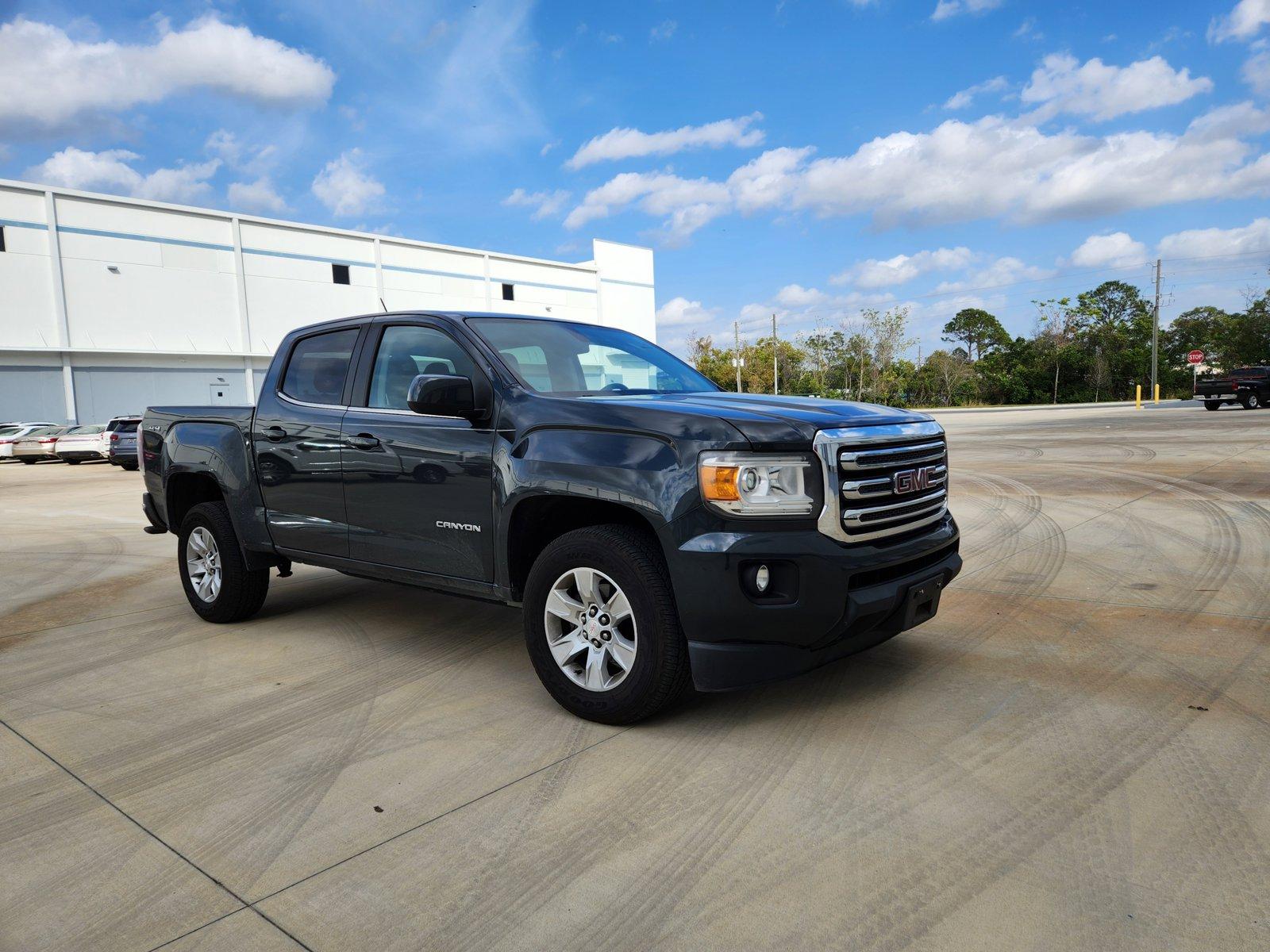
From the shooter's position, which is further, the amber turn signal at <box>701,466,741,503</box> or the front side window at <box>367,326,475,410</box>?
the front side window at <box>367,326,475,410</box>

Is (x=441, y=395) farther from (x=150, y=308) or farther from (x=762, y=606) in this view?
(x=150, y=308)

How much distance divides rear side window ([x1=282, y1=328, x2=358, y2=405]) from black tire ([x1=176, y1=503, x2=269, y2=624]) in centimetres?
97

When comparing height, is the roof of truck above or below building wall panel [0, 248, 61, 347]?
below

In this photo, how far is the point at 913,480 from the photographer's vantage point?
3.75m

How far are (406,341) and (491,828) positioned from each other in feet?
8.96

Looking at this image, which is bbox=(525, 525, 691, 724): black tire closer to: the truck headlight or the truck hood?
the truck headlight

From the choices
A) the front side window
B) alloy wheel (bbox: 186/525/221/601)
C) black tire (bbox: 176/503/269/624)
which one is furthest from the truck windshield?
alloy wheel (bbox: 186/525/221/601)

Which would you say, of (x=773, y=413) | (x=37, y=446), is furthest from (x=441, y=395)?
Result: (x=37, y=446)

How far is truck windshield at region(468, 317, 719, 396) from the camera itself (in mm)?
4289

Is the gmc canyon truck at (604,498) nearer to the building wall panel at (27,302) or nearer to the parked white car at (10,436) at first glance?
the parked white car at (10,436)

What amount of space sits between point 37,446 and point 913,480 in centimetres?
2896

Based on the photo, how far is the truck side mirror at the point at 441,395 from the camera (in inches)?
149

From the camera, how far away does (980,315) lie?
78188 millimetres

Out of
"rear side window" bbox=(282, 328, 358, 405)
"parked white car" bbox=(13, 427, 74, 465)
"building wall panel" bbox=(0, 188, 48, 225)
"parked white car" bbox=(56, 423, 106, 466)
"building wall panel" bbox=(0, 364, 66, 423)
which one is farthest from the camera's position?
"building wall panel" bbox=(0, 364, 66, 423)
